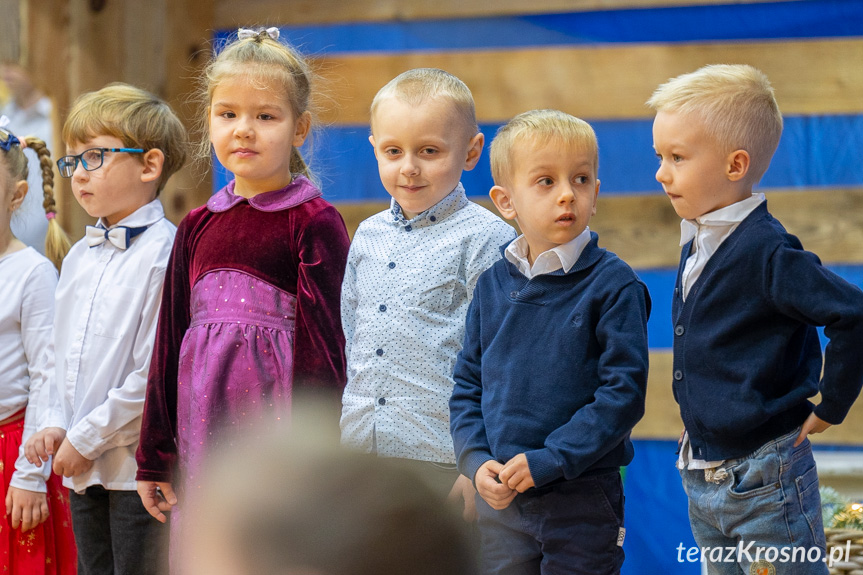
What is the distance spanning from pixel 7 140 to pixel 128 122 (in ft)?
1.57

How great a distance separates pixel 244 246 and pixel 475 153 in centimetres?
58

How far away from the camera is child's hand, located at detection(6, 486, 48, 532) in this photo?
2.50 metres

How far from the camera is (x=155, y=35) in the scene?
373 centimetres

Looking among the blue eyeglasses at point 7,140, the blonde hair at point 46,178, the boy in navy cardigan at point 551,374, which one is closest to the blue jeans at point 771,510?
the boy in navy cardigan at point 551,374

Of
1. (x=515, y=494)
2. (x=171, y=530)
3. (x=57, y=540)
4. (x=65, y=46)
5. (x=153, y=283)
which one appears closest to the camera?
(x=515, y=494)

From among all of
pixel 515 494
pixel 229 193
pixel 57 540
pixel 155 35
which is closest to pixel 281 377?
pixel 229 193

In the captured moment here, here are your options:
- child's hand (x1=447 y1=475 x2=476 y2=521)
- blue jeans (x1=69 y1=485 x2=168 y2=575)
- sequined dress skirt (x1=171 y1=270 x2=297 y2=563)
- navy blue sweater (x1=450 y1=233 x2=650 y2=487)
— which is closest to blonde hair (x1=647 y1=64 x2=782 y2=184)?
navy blue sweater (x1=450 y1=233 x2=650 y2=487)

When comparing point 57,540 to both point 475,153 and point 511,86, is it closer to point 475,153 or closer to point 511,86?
point 475,153

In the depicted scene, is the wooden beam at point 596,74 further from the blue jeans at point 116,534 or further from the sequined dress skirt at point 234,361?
the blue jeans at point 116,534

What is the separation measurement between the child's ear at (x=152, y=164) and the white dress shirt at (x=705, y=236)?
144cm

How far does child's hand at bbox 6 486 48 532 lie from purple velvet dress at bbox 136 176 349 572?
0.49 metres

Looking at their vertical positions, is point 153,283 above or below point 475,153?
below

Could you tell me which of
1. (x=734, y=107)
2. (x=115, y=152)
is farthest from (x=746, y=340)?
(x=115, y=152)

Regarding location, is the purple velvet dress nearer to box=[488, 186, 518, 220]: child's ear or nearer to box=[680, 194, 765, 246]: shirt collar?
box=[488, 186, 518, 220]: child's ear
